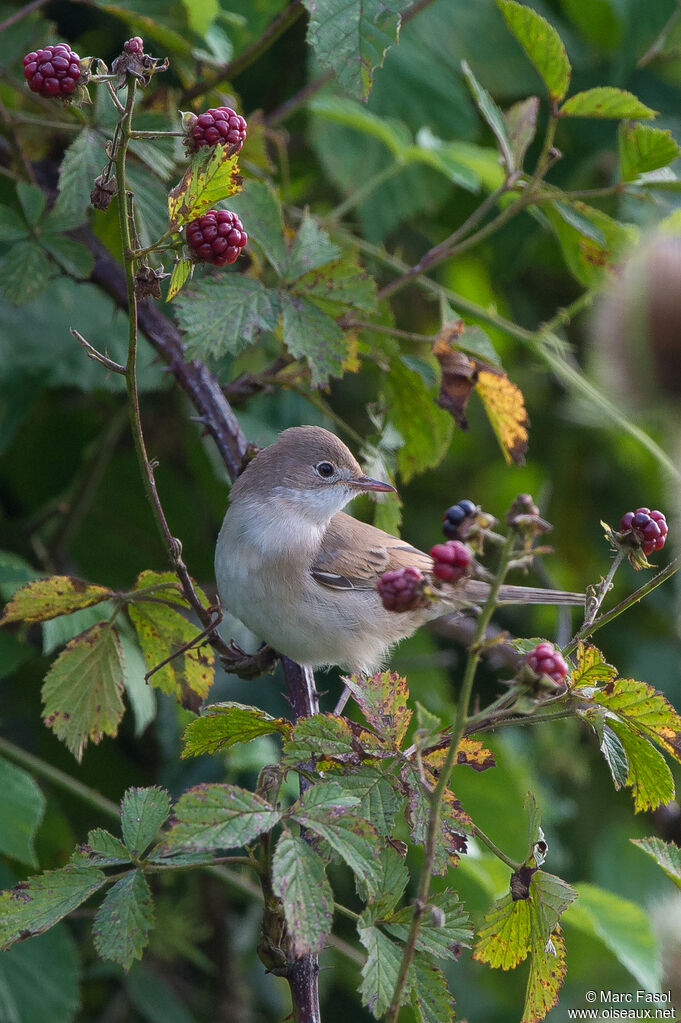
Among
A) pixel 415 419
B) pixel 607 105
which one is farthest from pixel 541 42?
pixel 415 419

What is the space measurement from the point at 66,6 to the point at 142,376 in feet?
4.76

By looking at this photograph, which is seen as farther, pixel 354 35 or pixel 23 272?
pixel 23 272

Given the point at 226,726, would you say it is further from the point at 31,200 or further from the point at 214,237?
the point at 31,200

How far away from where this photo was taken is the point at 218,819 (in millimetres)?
1540

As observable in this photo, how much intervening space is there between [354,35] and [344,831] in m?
1.64

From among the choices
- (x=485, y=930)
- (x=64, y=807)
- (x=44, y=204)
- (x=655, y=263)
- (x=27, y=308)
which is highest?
→ (x=44, y=204)

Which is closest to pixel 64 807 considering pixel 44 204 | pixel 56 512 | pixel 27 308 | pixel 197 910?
pixel 197 910

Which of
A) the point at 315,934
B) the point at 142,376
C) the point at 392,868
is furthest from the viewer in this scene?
the point at 142,376

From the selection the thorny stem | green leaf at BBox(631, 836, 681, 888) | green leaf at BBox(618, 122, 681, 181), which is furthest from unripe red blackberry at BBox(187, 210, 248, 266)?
green leaf at BBox(618, 122, 681, 181)

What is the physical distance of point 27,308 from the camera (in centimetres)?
321

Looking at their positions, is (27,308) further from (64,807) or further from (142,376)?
(64,807)

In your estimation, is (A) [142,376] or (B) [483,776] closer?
(A) [142,376]

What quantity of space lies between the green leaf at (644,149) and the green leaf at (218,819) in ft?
6.60

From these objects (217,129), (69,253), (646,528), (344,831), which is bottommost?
(646,528)
